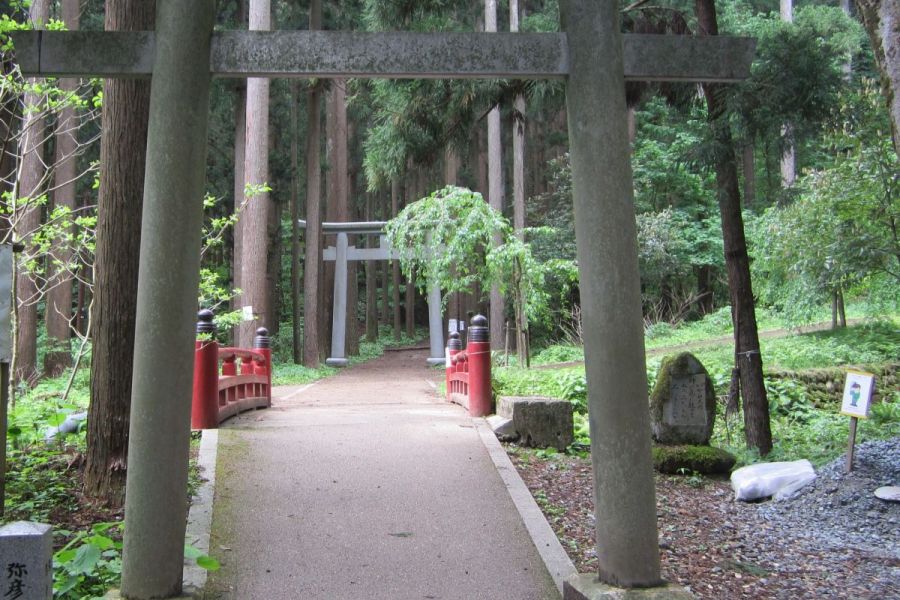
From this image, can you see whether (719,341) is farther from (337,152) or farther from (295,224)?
(337,152)

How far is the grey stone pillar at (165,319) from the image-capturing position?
3.83 meters

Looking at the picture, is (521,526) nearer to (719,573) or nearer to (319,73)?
(719,573)

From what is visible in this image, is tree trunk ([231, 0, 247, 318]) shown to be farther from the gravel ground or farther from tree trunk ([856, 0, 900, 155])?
tree trunk ([856, 0, 900, 155])

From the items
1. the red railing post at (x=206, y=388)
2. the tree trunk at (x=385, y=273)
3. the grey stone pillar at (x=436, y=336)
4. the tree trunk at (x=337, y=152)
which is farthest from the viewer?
the tree trunk at (x=385, y=273)

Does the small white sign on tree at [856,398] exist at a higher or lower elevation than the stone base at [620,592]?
higher

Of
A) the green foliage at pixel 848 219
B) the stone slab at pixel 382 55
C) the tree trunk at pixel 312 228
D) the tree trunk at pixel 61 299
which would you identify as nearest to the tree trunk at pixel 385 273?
the tree trunk at pixel 312 228

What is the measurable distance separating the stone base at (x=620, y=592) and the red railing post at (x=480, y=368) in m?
5.23

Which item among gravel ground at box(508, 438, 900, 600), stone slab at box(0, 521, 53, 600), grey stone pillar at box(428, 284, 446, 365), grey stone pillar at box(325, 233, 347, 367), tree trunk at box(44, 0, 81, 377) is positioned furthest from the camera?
grey stone pillar at box(428, 284, 446, 365)

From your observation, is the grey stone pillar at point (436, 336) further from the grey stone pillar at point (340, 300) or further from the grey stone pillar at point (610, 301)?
the grey stone pillar at point (610, 301)

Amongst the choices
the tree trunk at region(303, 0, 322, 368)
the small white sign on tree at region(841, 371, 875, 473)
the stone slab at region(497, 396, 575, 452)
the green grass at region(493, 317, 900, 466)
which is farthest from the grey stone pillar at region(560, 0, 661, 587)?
the tree trunk at region(303, 0, 322, 368)

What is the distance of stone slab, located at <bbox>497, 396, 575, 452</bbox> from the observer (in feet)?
27.6

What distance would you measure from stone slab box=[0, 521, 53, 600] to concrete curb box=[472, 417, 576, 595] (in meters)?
2.79

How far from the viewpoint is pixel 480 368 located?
30.4 ft

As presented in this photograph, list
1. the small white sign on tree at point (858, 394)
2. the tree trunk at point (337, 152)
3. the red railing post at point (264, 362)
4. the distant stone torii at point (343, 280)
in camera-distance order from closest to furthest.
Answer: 1. the small white sign on tree at point (858, 394)
2. the red railing post at point (264, 362)
3. the tree trunk at point (337, 152)
4. the distant stone torii at point (343, 280)
